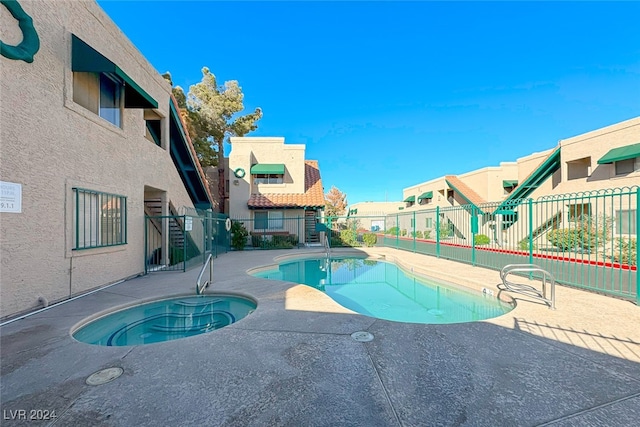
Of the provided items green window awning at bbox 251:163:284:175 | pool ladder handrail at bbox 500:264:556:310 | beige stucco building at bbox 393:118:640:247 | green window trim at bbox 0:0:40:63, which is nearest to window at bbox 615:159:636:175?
beige stucco building at bbox 393:118:640:247

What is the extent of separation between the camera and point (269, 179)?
2123cm

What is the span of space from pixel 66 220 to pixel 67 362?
162 inches

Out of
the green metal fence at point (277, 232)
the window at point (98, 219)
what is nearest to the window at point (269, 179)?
the green metal fence at point (277, 232)

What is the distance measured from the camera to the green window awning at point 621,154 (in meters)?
12.8

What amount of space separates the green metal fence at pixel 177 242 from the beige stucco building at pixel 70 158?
1.25 m

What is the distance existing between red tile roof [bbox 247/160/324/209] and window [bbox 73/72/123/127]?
11704 mm

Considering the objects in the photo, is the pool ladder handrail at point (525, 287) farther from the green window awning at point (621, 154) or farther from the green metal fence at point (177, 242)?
the green window awning at point (621, 154)

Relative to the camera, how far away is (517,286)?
22.0ft

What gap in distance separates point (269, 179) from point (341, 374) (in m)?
19.2

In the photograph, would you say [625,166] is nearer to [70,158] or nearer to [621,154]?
[621,154]

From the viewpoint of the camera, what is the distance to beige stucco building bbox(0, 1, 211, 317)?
497 centimetres


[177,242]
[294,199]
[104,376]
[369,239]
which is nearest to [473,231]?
[369,239]

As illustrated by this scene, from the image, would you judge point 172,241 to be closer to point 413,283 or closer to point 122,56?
point 122,56

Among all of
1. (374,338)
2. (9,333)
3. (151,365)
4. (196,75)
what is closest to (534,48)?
(374,338)
